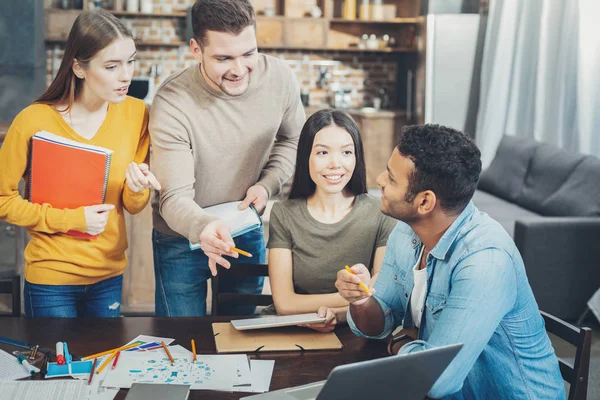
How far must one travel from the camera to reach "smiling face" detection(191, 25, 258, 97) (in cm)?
207

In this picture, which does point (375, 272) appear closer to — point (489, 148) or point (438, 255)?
point (438, 255)

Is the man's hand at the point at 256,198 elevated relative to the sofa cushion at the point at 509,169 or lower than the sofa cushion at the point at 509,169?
elevated

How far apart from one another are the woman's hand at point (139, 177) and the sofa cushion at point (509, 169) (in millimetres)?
3669

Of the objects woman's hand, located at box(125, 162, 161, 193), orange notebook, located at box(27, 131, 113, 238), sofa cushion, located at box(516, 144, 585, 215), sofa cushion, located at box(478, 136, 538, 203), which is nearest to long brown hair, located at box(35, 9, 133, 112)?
orange notebook, located at box(27, 131, 113, 238)

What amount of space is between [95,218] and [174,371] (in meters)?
0.60

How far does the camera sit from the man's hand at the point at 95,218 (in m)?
2.07

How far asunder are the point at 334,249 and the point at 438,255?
1.93ft

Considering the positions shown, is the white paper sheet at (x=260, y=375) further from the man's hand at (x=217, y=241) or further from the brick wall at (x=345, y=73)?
the brick wall at (x=345, y=73)

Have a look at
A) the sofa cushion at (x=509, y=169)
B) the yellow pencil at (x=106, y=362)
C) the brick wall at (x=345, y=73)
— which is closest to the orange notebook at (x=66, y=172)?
the yellow pencil at (x=106, y=362)

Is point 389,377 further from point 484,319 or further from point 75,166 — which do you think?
point 75,166

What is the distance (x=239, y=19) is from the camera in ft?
6.73

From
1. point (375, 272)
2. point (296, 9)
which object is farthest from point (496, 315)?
point (296, 9)

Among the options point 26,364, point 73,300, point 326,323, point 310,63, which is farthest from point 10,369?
point 310,63

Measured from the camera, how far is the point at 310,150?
2.30 metres
